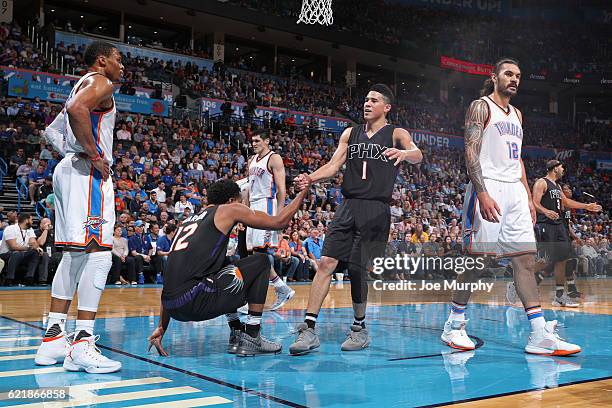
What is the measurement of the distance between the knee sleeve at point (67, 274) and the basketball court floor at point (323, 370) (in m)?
0.51

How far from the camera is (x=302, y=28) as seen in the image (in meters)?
28.2

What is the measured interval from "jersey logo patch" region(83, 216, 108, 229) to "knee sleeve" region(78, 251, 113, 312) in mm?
188

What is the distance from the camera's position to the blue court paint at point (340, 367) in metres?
3.32

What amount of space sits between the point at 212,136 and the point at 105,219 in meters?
16.6

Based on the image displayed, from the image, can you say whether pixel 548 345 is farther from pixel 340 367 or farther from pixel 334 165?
pixel 334 165

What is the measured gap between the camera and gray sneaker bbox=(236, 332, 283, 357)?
4.49 metres

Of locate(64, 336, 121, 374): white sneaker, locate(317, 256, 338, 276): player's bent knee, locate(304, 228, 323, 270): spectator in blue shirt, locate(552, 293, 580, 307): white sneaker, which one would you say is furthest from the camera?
locate(304, 228, 323, 270): spectator in blue shirt

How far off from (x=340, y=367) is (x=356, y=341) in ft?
2.55

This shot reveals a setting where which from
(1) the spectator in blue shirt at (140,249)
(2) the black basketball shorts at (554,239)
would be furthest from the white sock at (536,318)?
(1) the spectator in blue shirt at (140,249)

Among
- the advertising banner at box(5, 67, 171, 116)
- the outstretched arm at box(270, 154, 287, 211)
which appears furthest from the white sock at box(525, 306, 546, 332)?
the advertising banner at box(5, 67, 171, 116)

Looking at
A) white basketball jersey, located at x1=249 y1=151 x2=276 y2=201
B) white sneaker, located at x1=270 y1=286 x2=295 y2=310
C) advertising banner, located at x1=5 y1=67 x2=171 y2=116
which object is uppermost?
advertising banner, located at x1=5 y1=67 x2=171 y2=116

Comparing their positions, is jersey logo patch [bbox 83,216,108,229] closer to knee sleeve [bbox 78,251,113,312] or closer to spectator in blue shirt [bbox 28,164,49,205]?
knee sleeve [bbox 78,251,113,312]

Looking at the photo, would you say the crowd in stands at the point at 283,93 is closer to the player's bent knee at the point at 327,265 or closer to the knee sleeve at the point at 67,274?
the player's bent knee at the point at 327,265

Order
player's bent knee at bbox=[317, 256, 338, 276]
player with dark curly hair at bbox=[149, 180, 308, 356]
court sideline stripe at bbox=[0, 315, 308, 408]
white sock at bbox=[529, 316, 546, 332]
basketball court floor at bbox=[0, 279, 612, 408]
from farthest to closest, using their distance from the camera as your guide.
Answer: player's bent knee at bbox=[317, 256, 338, 276] < white sock at bbox=[529, 316, 546, 332] < player with dark curly hair at bbox=[149, 180, 308, 356] < basketball court floor at bbox=[0, 279, 612, 408] < court sideline stripe at bbox=[0, 315, 308, 408]
